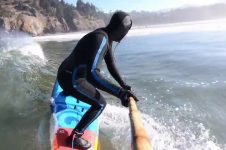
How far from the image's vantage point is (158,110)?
29.8ft

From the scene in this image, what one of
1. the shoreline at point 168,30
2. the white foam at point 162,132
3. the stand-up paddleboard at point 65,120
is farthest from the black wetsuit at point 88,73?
the shoreline at point 168,30

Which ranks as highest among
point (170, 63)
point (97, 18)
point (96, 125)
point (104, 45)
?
point (104, 45)

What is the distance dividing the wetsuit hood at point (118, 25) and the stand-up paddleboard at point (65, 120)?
63.2 inches

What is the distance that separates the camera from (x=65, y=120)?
5.77 metres

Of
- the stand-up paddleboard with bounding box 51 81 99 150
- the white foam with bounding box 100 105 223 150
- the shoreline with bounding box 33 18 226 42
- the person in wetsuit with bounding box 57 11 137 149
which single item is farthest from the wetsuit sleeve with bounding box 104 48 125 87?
the shoreline with bounding box 33 18 226 42

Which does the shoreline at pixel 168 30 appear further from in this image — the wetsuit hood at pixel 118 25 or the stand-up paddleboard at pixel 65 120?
the wetsuit hood at pixel 118 25

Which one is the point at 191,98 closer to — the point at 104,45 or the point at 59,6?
the point at 104,45

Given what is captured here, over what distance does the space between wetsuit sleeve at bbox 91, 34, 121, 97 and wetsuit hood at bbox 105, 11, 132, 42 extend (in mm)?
190

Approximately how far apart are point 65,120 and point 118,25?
6.44 ft

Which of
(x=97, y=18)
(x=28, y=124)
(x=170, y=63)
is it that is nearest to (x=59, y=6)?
(x=97, y=18)

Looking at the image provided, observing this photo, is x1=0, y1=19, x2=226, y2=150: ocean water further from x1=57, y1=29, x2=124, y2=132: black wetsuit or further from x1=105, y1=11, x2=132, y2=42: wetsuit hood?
x1=105, y1=11, x2=132, y2=42: wetsuit hood

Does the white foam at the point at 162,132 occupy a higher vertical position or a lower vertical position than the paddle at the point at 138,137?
lower

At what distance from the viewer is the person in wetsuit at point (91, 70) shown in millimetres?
4527

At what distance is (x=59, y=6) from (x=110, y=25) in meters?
129
